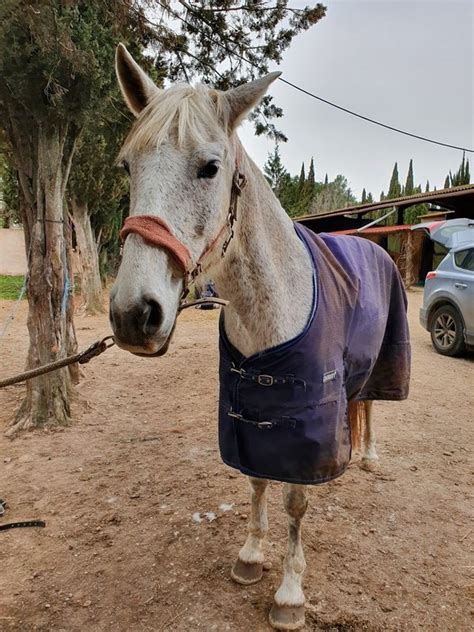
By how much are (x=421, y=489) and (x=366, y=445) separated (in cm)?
51

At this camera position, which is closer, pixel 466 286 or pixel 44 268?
pixel 44 268

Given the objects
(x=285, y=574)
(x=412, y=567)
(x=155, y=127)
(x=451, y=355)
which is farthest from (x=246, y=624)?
(x=451, y=355)

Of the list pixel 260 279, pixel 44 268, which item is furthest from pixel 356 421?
pixel 44 268

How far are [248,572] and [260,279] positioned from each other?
150cm

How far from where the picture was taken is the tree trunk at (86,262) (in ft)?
38.5

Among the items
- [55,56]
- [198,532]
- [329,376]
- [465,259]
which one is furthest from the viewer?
[465,259]

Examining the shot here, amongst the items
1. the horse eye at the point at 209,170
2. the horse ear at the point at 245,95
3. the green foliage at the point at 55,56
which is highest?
the green foliage at the point at 55,56

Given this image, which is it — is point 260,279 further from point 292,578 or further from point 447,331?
point 447,331

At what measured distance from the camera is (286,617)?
191cm

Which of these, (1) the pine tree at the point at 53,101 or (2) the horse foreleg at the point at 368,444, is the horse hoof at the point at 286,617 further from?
(1) the pine tree at the point at 53,101

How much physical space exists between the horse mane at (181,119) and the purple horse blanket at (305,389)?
777 millimetres

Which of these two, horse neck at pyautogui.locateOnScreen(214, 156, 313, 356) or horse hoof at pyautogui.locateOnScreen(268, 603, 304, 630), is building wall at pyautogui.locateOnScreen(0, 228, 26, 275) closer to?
horse neck at pyautogui.locateOnScreen(214, 156, 313, 356)

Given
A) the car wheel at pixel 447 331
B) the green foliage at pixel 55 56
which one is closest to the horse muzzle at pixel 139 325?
the green foliage at pixel 55 56

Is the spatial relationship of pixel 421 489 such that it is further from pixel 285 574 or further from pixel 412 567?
pixel 285 574
